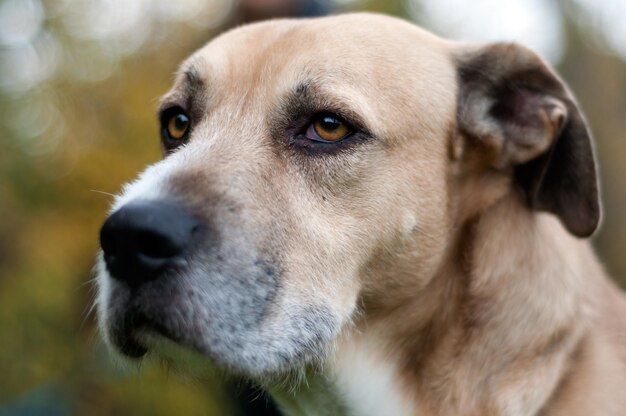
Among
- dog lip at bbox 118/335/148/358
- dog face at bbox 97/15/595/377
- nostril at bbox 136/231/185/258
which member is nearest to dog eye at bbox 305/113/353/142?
dog face at bbox 97/15/595/377

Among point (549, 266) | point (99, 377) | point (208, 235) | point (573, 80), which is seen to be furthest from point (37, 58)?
point (573, 80)

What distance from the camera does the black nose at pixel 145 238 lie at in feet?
7.73

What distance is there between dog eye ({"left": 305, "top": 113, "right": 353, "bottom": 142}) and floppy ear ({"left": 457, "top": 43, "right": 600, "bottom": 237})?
629 millimetres

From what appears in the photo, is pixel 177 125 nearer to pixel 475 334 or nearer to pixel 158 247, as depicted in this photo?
pixel 158 247

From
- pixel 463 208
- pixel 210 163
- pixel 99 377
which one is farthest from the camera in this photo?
pixel 99 377

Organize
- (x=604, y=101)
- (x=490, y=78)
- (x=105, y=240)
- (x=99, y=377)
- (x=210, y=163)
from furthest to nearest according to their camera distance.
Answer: (x=604, y=101) → (x=99, y=377) → (x=490, y=78) → (x=210, y=163) → (x=105, y=240)

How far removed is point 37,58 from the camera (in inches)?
213

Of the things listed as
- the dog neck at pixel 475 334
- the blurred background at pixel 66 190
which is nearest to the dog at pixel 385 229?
the dog neck at pixel 475 334

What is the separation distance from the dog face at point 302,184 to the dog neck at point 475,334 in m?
0.10

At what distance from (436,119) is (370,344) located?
1032mm

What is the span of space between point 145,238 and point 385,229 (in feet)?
3.35

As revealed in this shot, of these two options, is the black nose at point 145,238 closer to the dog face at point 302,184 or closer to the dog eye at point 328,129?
the dog face at point 302,184

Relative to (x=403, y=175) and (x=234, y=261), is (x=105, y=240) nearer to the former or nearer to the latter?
(x=234, y=261)

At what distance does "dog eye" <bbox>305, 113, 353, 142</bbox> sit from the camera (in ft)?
9.46
